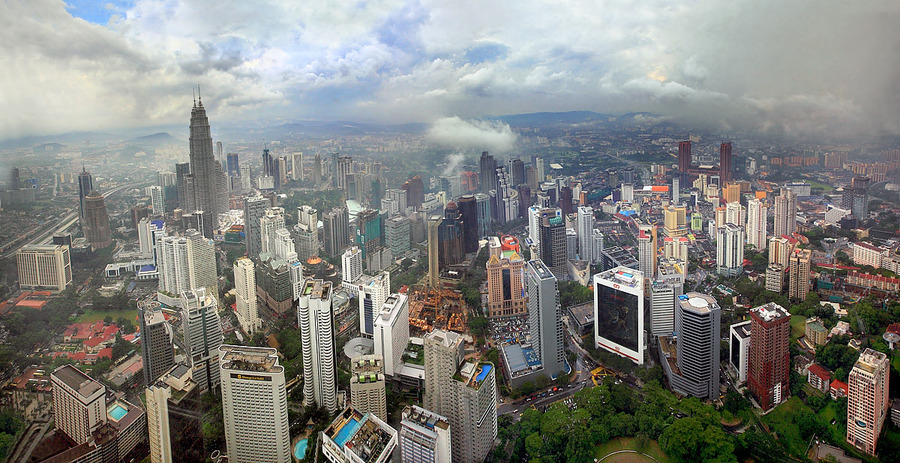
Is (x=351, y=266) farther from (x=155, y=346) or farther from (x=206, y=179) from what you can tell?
(x=206, y=179)

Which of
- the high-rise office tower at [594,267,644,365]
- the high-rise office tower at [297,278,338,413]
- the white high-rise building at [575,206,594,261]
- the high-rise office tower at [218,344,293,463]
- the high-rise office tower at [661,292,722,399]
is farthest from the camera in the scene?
the white high-rise building at [575,206,594,261]

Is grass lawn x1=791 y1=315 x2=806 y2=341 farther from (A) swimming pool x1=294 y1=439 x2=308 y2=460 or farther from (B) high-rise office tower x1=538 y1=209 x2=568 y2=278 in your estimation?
(A) swimming pool x1=294 y1=439 x2=308 y2=460

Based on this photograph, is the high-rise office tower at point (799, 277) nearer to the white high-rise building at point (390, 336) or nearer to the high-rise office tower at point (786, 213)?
the high-rise office tower at point (786, 213)

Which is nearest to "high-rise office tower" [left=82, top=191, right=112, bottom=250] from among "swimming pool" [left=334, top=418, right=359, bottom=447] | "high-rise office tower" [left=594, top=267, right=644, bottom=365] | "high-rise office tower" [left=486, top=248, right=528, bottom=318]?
"swimming pool" [left=334, top=418, right=359, bottom=447]

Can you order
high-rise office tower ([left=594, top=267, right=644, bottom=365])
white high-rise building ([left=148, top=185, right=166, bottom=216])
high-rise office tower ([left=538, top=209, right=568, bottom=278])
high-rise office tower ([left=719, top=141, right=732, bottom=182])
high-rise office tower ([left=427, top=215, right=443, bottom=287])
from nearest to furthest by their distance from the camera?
high-rise office tower ([left=594, top=267, right=644, bottom=365]) < high-rise office tower ([left=427, top=215, right=443, bottom=287]) < white high-rise building ([left=148, top=185, right=166, bottom=216]) < high-rise office tower ([left=538, top=209, right=568, bottom=278]) < high-rise office tower ([left=719, top=141, right=732, bottom=182])

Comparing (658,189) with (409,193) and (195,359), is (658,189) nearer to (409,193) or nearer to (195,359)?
(409,193)

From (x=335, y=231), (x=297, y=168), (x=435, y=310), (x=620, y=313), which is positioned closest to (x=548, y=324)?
(x=620, y=313)

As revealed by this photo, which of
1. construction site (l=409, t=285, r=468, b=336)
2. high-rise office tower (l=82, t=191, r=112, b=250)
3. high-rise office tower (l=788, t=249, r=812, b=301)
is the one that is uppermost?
high-rise office tower (l=82, t=191, r=112, b=250)

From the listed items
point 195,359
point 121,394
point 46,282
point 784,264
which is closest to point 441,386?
point 195,359
